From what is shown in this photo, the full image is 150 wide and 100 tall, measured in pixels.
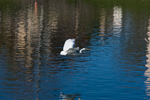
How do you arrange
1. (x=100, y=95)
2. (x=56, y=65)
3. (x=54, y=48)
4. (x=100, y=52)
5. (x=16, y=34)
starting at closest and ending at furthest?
(x=100, y=95), (x=56, y=65), (x=100, y=52), (x=54, y=48), (x=16, y=34)

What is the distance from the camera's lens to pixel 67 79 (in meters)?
26.5

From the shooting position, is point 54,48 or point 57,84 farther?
point 54,48

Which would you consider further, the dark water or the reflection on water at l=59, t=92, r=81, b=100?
the dark water

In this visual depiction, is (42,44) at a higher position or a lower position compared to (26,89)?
higher

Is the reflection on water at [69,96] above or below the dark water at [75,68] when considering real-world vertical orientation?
below

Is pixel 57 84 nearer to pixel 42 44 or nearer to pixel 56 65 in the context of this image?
pixel 56 65

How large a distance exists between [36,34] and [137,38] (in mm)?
14435

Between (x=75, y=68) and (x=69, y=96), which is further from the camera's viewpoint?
(x=75, y=68)

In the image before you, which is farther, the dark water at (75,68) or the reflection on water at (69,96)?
the dark water at (75,68)

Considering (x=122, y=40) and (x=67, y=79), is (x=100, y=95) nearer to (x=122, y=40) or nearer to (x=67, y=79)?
(x=67, y=79)

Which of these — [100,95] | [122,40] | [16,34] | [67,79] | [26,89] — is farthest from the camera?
[16,34]

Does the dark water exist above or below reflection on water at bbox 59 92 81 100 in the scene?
above

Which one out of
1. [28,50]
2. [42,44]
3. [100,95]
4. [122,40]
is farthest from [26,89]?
[122,40]

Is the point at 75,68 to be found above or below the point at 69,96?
above
